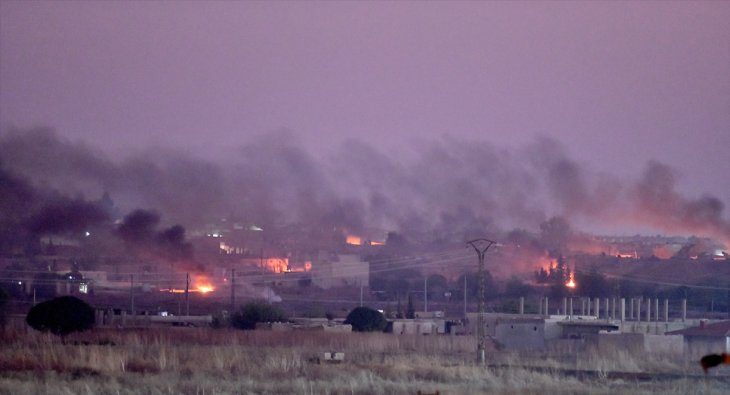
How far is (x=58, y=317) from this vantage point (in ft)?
163

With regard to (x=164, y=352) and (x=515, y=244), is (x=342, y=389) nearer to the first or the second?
(x=164, y=352)

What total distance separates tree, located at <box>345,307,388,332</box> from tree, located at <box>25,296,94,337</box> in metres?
16.3

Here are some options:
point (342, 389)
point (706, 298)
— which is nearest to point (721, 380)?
point (342, 389)

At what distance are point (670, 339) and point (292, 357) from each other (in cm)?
1878

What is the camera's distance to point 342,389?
29281mm

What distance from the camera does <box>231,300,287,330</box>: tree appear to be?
202ft

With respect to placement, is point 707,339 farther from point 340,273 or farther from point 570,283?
point 340,273

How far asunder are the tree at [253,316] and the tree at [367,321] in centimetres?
514

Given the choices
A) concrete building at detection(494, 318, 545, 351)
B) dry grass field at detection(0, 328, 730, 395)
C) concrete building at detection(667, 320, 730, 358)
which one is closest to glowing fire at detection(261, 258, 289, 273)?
concrete building at detection(494, 318, 545, 351)

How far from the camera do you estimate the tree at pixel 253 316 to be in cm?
6169

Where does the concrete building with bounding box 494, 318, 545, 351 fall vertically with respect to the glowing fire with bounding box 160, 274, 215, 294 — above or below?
below

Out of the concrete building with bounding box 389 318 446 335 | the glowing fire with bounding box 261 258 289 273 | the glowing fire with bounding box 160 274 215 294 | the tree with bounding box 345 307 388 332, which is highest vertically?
the glowing fire with bounding box 261 258 289 273

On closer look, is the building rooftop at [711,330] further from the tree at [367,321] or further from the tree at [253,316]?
the tree at [253,316]

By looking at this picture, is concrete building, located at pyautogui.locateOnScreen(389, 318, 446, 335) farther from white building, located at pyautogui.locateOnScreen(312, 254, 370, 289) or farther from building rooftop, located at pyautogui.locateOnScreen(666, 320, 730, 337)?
white building, located at pyautogui.locateOnScreen(312, 254, 370, 289)
